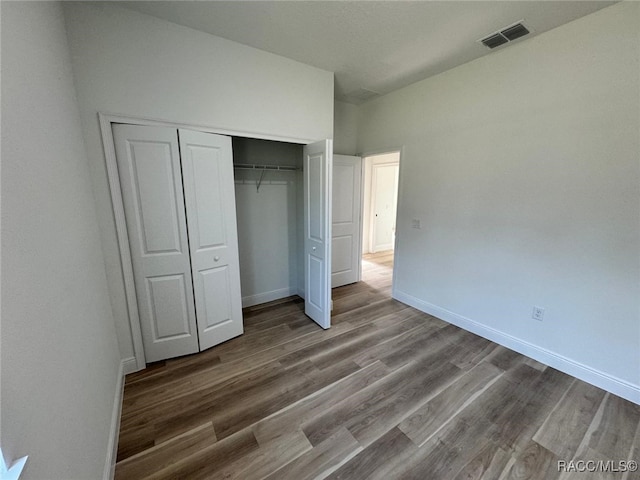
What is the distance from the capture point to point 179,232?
7.28 feet

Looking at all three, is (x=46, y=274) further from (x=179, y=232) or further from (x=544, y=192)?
(x=544, y=192)

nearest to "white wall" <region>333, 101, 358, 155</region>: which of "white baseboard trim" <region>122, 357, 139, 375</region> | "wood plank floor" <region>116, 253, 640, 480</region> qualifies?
"wood plank floor" <region>116, 253, 640, 480</region>

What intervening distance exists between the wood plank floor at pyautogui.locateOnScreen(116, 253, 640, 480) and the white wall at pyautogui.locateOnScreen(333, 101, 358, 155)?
282 centimetres

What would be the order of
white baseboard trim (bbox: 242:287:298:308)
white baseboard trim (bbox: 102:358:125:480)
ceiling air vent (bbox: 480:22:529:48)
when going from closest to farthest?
white baseboard trim (bbox: 102:358:125:480), ceiling air vent (bbox: 480:22:529:48), white baseboard trim (bbox: 242:287:298:308)

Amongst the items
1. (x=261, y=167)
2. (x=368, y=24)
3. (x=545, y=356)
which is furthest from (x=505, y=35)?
(x=545, y=356)

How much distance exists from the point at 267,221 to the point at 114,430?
2.43 m

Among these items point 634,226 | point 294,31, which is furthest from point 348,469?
point 294,31

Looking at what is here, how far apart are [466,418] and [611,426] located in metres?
0.95

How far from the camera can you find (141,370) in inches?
87.7

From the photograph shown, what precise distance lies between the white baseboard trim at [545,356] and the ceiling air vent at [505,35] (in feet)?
8.98

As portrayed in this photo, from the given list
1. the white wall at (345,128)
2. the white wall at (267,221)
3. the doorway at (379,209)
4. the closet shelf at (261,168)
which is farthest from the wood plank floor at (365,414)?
the doorway at (379,209)

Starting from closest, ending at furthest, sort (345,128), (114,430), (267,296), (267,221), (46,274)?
(46,274) < (114,430) < (267,221) < (267,296) < (345,128)

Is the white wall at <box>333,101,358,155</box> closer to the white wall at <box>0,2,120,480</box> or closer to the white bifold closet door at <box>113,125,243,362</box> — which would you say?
the white bifold closet door at <box>113,125,243,362</box>

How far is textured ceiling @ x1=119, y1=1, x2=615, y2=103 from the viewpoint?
182 centimetres
